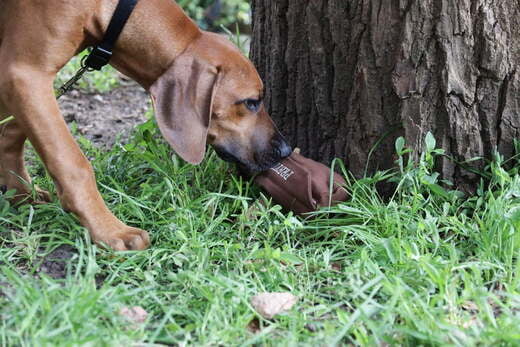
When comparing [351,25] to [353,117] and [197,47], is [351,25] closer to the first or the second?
[353,117]

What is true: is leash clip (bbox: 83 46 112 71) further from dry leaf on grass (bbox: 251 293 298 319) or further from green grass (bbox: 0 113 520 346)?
dry leaf on grass (bbox: 251 293 298 319)

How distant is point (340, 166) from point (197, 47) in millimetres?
875

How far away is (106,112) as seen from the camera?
528cm

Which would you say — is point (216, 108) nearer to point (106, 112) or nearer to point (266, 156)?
point (266, 156)

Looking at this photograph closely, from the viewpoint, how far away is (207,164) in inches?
137

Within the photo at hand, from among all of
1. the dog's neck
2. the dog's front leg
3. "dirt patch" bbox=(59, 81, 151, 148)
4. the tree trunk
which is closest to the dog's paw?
the dog's front leg

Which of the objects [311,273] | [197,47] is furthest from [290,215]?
[197,47]

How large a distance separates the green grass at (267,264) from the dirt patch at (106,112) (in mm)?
1147

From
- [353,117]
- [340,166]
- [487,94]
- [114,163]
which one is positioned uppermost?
[487,94]

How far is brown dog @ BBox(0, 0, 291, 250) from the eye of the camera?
2801mm

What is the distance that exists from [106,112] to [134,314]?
3205 millimetres

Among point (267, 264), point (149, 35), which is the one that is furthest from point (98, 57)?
point (267, 264)

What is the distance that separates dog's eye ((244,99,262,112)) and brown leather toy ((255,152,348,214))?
278 mm

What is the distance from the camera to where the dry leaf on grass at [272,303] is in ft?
7.64
